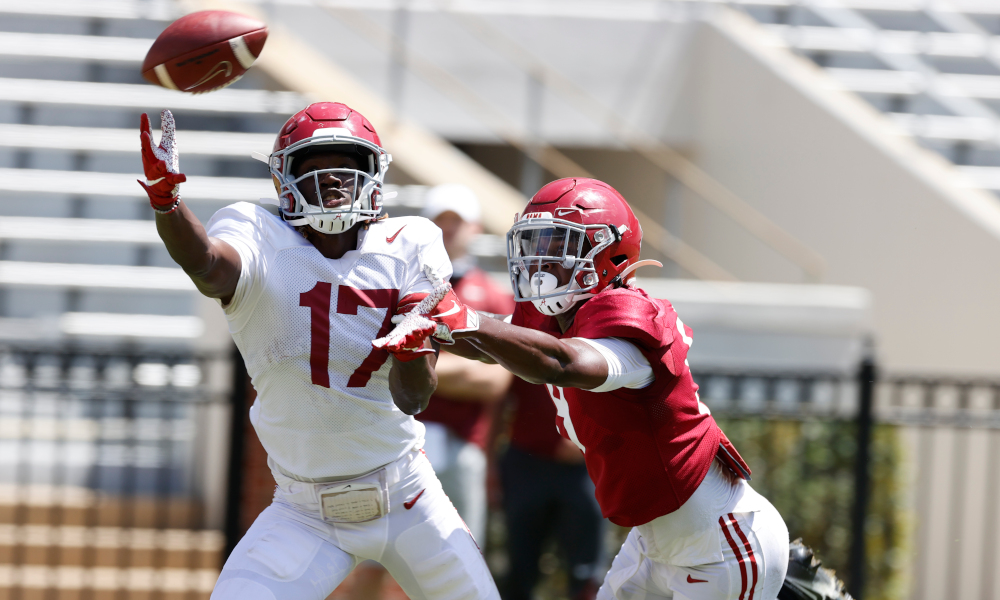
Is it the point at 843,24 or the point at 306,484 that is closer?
the point at 306,484

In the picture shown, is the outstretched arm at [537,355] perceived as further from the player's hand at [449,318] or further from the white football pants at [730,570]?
the white football pants at [730,570]

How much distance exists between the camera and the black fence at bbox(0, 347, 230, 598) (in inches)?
216

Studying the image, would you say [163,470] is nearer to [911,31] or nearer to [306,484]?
[306,484]

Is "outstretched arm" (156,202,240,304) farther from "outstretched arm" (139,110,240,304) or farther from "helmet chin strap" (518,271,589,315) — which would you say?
"helmet chin strap" (518,271,589,315)

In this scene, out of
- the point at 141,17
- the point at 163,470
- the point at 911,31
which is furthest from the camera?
the point at 911,31

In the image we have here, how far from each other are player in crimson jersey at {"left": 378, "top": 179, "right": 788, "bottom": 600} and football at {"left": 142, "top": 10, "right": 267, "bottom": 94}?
101cm

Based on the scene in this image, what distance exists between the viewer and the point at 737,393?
577 cm

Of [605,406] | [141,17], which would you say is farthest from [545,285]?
[141,17]

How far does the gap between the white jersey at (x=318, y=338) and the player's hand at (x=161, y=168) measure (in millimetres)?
364

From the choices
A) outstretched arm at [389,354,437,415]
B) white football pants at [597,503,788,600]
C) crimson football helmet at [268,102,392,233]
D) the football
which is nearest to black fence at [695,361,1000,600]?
white football pants at [597,503,788,600]

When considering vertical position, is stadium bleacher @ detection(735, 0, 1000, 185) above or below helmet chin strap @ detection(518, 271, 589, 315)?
above

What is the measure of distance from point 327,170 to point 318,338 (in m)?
0.48

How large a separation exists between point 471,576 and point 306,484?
0.57 metres

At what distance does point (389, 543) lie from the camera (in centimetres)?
302
